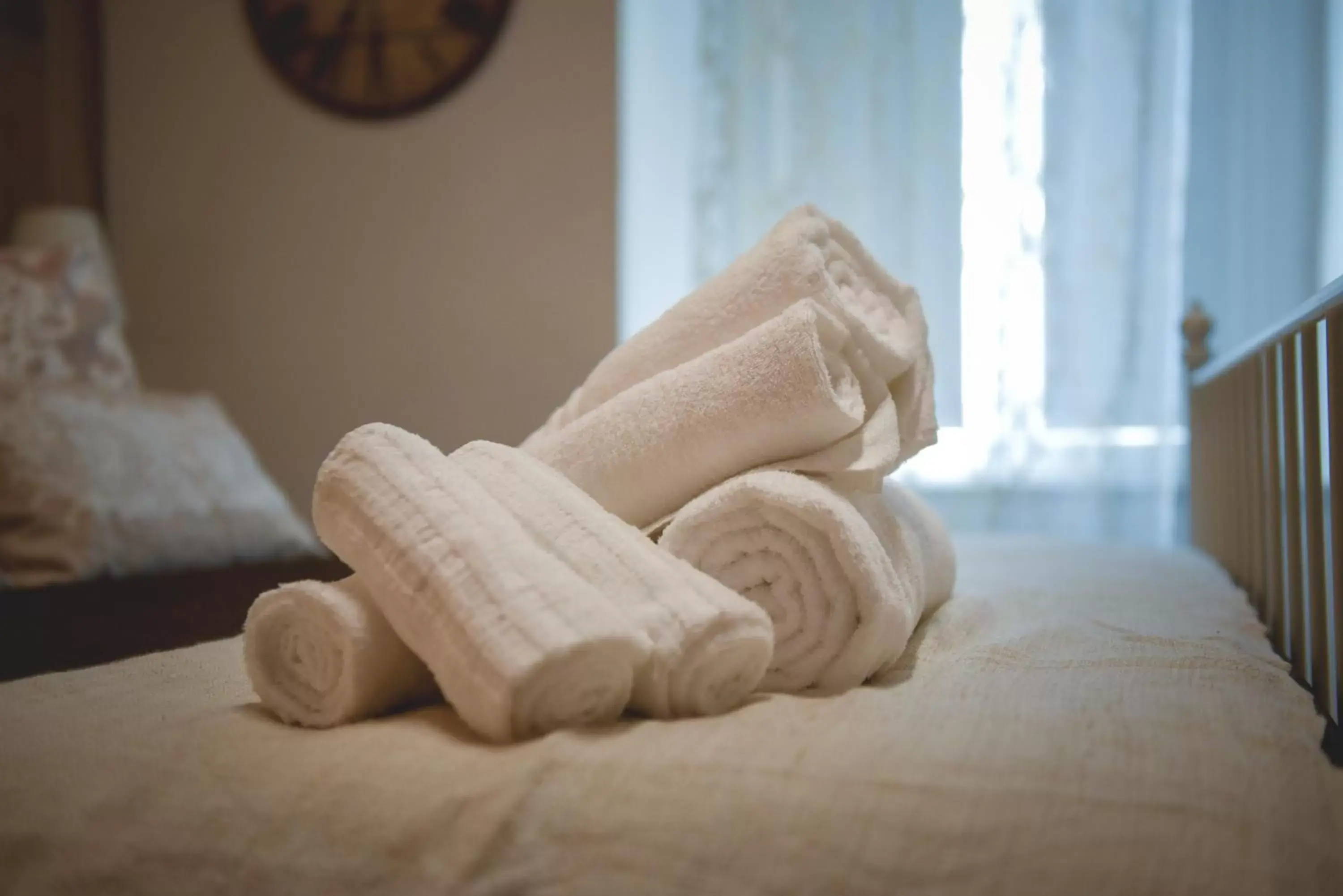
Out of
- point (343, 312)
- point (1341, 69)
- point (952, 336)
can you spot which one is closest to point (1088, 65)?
point (1341, 69)

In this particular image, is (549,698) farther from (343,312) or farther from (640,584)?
(343,312)

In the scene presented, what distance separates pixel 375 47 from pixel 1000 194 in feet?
4.82

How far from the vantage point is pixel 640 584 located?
0.65m

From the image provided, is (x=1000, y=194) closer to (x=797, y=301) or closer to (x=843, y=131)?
(x=843, y=131)

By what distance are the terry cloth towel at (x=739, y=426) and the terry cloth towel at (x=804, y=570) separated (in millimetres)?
36

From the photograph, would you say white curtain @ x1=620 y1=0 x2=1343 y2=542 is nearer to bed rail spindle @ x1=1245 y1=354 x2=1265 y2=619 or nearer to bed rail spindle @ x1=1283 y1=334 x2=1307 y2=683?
bed rail spindle @ x1=1245 y1=354 x2=1265 y2=619

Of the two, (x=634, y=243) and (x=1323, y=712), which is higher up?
(x=634, y=243)

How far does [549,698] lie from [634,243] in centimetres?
195

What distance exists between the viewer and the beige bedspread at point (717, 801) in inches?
18.4

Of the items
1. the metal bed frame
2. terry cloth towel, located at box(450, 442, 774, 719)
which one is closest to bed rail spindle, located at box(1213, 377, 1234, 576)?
the metal bed frame

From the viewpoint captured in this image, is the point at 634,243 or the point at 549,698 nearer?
the point at 549,698

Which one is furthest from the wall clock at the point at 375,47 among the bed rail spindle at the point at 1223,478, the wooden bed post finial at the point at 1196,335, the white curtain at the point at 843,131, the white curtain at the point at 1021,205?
the bed rail spindle at the point at 1223,478

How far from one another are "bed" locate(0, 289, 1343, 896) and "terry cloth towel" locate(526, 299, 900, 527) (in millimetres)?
189

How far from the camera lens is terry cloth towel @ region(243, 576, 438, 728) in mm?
628
